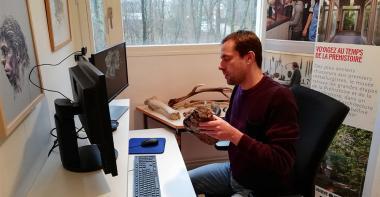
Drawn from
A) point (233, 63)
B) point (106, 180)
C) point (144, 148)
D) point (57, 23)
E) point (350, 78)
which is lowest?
point (144, 148)

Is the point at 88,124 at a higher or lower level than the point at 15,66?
lower

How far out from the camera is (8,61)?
974 mm

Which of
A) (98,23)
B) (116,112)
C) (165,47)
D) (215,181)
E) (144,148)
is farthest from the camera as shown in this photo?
(165,47)

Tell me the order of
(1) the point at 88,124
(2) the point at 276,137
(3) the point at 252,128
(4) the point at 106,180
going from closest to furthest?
(1) the point at 88,124
(4) the point at 106,180
(2) the point at 276,137
(3) the point at 252,128

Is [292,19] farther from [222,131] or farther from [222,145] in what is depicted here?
[222,131]

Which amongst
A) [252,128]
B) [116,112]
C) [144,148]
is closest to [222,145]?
[252,128]

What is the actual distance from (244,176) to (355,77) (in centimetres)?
96

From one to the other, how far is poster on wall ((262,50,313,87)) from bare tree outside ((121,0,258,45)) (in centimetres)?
59

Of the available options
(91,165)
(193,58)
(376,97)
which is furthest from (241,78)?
(193,58)

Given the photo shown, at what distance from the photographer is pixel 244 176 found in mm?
1380

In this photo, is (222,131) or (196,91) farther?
(196,91)

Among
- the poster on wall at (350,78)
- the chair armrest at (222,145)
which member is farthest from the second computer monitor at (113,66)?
the poster on wall at (350,78)

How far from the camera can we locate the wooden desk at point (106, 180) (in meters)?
1.01

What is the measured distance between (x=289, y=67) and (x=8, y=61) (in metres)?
1.74
